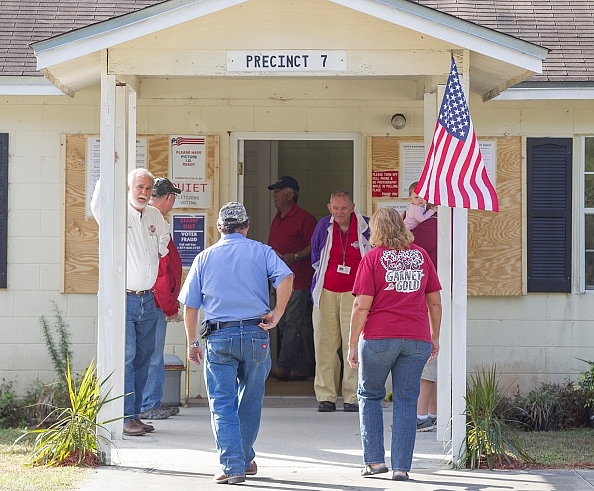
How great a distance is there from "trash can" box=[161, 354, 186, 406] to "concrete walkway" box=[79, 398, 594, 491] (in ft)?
1.46

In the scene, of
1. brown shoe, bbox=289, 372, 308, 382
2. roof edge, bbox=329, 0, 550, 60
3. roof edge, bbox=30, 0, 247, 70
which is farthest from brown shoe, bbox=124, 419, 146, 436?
roof edge, bbox=329, 0, 550, 60

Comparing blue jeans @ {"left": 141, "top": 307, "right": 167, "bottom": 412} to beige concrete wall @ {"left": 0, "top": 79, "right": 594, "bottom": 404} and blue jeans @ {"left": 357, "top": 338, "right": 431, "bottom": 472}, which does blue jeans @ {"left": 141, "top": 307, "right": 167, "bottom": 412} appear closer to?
beige concrete wall @ {"left": 0, "top": 79, "right": 594, "bottom": 404}

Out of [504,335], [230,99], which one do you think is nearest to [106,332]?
[230,99]

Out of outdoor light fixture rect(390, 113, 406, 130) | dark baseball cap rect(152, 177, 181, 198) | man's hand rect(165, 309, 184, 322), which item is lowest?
man's hand rect(165, 309, 184, 322)

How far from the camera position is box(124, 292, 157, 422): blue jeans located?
8195mm

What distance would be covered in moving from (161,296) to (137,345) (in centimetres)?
57

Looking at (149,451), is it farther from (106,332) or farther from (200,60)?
(200,60)

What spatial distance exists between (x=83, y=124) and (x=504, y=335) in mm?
4401

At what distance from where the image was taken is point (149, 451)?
777 centimetres

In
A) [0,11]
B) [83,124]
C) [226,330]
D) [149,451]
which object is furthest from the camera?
[0,11]

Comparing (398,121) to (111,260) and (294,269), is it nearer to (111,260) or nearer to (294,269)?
(294,269)

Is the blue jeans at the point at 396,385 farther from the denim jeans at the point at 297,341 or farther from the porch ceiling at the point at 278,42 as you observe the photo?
the denim jeans at the point at 297,341

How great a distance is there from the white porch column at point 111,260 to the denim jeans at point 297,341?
12.7 ft

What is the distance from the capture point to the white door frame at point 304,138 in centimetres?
994
